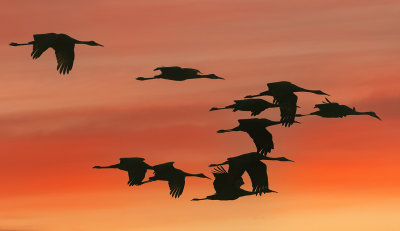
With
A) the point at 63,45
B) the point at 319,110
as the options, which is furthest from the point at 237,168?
the point at 63,45

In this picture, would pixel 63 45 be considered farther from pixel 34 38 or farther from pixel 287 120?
pixel 287 120

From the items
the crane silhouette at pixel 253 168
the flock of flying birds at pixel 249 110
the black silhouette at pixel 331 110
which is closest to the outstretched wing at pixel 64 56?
the flock of flying birds at pixel 249 110

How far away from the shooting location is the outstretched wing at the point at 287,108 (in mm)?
37625

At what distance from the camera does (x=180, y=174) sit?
140 ft

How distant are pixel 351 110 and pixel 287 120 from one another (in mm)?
4640

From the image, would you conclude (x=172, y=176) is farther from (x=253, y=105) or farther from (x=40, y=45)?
(x=40, y=45)

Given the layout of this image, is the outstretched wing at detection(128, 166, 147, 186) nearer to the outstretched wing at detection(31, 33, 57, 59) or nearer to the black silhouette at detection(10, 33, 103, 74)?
the black silhouette at detection(10, 33, 103, 74)

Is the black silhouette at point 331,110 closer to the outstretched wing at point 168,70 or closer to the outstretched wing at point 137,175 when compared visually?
the outstretched wing at point 168,70

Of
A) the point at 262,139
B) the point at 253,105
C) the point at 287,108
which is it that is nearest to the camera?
the point at 287,108

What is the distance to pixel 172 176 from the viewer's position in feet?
139

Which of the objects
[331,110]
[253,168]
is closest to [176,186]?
[253,168]

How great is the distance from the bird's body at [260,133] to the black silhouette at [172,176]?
4.28m

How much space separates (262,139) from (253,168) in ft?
3.73

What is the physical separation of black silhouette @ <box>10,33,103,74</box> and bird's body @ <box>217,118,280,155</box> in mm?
6687
